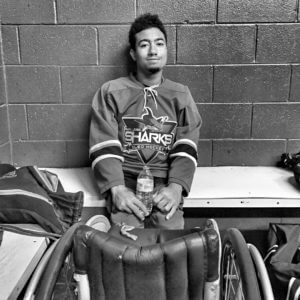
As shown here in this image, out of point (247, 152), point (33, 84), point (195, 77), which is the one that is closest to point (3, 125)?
point (33, 84)

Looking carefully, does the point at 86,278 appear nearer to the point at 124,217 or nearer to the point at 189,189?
the point at 124,217

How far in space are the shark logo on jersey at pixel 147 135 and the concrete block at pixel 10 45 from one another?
730mm

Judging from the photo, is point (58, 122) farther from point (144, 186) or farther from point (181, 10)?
point (181, 10)

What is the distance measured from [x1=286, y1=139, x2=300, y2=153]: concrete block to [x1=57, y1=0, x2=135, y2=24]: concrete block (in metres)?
1.13

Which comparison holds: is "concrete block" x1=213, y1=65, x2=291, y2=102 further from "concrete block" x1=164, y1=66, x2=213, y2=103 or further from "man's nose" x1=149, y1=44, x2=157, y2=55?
"man's nose" x1=149, y1=44, x2=157, y2=55

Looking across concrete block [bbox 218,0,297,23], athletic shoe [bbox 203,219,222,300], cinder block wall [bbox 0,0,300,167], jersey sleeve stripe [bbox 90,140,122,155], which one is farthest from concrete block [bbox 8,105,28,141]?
athletic shoe [bbox 203,219,222,300]

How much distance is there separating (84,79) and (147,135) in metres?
0.52

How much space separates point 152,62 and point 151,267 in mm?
1145

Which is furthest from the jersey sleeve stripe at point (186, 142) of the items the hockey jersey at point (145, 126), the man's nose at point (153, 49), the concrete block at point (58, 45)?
the concrete block at point (58, 45)

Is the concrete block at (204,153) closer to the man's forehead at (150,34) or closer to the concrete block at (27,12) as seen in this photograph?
the man's forehead at (150,34)

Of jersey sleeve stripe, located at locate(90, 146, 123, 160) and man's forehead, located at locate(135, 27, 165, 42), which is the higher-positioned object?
man's forehead, located at locate(135, 27, 165, 42)

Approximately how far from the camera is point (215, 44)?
2201mm

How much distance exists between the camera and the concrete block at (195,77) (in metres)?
2.24

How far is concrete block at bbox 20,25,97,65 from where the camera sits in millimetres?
2188
